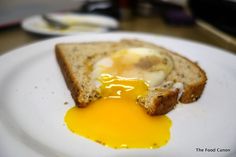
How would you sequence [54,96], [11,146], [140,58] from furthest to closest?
[140,58], [54,96], [11,146]

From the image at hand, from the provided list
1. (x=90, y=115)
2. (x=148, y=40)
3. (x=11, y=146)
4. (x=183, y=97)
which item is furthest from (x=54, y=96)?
(x=148, y=40)

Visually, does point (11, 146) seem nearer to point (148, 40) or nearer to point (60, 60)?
point (60, 60)

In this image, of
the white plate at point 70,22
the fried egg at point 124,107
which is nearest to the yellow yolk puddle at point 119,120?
the fried egg at point 124,107

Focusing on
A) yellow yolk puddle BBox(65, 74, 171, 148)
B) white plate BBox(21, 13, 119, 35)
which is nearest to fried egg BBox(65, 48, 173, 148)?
yellow yolk puddle BBox(65, 74, 171, 148)

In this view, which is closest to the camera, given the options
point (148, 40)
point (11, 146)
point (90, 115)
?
point (11, 146)

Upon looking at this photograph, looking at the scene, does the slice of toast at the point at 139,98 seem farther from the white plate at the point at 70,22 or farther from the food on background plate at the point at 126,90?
the white plate at the point at 70,22

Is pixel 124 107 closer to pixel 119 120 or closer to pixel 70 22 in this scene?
pixel 119 120

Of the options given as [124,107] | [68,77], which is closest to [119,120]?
[124,107]
